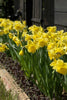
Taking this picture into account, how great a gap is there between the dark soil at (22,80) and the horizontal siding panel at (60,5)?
6.42ft

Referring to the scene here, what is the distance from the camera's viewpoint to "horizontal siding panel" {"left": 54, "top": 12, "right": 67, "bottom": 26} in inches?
208

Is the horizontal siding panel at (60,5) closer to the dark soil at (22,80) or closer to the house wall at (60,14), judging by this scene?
the house wall at (60,14)

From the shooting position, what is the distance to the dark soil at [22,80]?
240cm

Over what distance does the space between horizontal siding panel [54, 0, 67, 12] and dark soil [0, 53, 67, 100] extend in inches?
77.0

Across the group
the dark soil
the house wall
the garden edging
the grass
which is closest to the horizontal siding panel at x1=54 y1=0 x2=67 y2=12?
the house wall

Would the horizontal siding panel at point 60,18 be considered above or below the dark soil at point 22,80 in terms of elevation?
above

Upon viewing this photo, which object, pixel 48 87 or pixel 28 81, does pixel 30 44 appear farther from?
pixel 28 81

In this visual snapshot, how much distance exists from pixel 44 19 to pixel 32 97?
4181 mm

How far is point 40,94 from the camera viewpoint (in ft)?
8.16

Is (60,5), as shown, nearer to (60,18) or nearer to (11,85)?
(60,18)

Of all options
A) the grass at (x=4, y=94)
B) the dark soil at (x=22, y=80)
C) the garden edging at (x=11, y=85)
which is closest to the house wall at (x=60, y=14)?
the dark soil at (x=22, y=80)

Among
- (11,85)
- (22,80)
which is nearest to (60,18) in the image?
(22,80)

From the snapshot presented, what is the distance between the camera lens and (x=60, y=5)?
5449 mm

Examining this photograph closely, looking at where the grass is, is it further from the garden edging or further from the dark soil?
the dark soil
